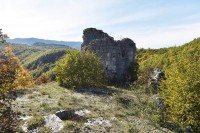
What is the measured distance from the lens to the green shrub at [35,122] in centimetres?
2505

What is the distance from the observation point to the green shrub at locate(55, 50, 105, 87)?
45344 millimetres

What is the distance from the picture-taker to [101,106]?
33781mm

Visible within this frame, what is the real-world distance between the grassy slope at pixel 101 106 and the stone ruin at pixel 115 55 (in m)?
11.4

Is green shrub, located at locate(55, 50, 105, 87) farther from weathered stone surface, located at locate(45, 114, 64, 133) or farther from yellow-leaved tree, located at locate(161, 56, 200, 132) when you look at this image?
weathered stone surface, located at locate(45, 114, 64, 133)

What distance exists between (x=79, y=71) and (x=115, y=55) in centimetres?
986

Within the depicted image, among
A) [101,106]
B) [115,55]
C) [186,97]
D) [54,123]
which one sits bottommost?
[101,106]

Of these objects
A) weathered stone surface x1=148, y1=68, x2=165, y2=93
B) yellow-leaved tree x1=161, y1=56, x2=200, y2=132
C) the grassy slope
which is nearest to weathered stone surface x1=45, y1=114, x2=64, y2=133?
the grassy slope

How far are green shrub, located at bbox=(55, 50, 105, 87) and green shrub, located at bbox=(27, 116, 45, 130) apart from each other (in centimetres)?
1850

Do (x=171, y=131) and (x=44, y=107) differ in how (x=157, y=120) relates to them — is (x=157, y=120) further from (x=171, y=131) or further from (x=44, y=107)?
(x=44, y=107)

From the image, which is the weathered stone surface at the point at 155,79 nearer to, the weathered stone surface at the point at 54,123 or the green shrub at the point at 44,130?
the weathered stone surface at the point at 54,123

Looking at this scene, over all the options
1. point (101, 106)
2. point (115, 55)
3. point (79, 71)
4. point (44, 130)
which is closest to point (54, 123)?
point (44, 130)

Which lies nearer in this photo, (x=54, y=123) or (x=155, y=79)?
(x=54, y=123)

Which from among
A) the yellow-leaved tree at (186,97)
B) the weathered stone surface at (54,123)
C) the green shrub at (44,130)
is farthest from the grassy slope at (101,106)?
the yellow-leaved tree at (186,97)

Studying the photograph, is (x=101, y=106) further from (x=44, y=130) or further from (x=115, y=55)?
(x=115, y=55)
